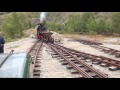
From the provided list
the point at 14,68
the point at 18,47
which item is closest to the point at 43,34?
the point at 18,47

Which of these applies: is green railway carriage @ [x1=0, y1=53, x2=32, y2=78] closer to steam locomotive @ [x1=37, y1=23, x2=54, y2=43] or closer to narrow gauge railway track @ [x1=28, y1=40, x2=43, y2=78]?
narrow gauge railway track @ [x1=28, y1=40, x2=43, y2=78]

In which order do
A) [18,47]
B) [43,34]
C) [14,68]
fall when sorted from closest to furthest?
[14,68], [18,47], [43,34]

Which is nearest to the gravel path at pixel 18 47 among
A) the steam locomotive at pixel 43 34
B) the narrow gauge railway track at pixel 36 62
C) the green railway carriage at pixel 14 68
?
the steam locomotive at pixel 43 34

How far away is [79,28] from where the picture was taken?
65250mm

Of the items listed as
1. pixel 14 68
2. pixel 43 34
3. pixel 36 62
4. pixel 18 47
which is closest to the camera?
pixel 14 68

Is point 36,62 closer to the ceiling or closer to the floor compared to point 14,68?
closer to the floor

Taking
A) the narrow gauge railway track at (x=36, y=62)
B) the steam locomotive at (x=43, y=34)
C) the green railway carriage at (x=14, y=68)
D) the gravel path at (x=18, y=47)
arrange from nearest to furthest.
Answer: the green railway carriage at (x=14, y=68) → the narrow gauge railway track at (x=36, y=62) → the gravel path at (x=18, y=47) → the steam locomotive at (x=43, y=34)

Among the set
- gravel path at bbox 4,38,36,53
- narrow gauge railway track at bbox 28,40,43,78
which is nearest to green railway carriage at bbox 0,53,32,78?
narrow gauge railway track at bbox 28,40,43,78

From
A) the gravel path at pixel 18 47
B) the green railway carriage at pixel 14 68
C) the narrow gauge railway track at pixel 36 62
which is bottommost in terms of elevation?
the gravel path at pixel 18 47

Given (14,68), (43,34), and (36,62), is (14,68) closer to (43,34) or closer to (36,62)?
(36,62)

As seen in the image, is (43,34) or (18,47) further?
(43,34)

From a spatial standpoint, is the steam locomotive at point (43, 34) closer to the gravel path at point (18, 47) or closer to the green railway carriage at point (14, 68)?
the gravel path at point (18, 47)

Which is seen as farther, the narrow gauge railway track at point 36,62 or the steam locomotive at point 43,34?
the steam locomotive at point 43,34
